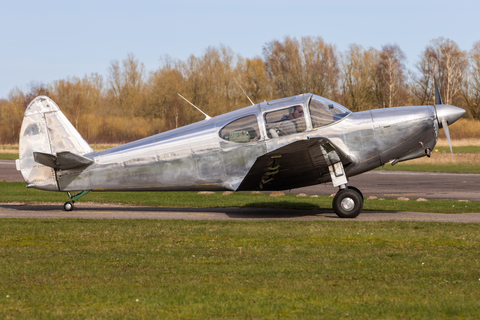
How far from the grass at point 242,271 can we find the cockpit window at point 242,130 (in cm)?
215

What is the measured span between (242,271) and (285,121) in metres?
5.22

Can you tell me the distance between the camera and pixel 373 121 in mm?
11508

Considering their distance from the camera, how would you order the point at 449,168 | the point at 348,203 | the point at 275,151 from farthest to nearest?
the point at 449,168, the point at 348,203, the point at 275,151

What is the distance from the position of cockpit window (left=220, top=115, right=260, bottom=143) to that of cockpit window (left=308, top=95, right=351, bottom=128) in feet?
4.37

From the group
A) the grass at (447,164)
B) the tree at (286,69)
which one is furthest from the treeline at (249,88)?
the grass at (447,164)

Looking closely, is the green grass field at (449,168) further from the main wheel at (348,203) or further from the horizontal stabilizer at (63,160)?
the horizontal stabilizer at (63,160)

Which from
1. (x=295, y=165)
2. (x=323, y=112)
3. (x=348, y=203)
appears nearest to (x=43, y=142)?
(x=295, y=165)

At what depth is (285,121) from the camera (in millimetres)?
11320

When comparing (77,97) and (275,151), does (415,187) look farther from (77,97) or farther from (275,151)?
(77,97)

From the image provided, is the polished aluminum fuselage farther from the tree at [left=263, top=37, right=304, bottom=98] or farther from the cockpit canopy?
the tree at [left=263, top=37, right=304, bottom=98]

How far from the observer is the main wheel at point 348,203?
11.6m

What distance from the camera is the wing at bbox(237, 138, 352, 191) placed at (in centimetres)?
1077

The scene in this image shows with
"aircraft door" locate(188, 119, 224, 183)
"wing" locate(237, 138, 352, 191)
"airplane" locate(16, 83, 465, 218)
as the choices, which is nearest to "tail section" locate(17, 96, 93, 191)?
"airplane" locate(16, 83, 465, 218)

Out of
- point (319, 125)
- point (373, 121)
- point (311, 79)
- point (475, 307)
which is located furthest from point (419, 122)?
point (311, 79)
